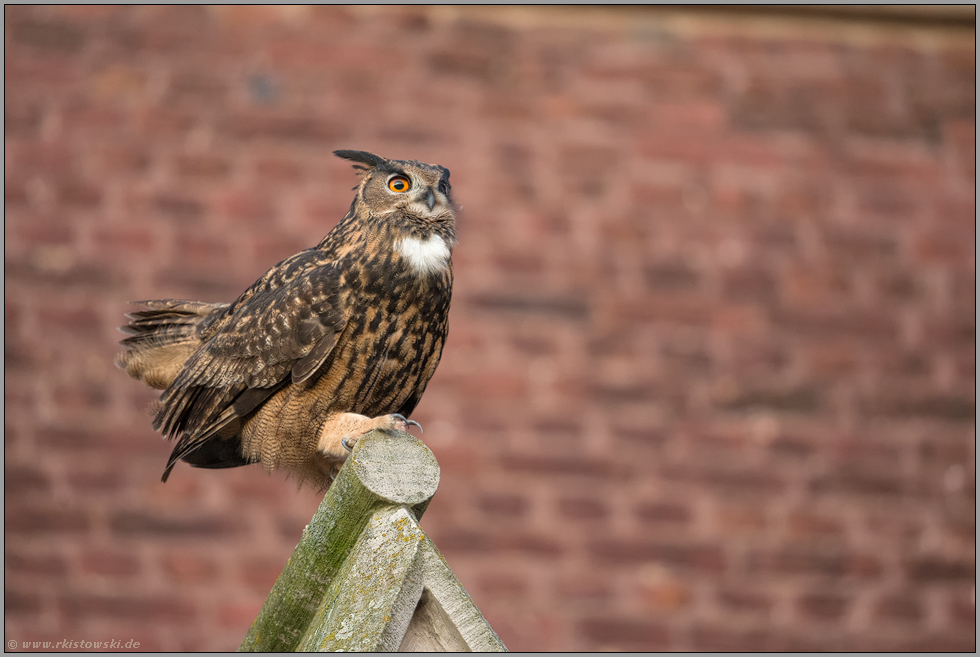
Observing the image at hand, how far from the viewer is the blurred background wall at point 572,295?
436cm

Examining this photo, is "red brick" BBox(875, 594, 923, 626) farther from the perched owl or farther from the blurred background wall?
the perched owl

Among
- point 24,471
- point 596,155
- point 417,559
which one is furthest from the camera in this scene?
point 596,155

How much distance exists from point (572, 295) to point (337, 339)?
2320 millimetres

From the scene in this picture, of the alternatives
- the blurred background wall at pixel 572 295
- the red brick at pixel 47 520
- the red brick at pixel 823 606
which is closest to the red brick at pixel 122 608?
the blurred background wall at pixel 572 295

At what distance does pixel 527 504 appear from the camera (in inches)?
175

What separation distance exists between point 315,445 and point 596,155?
8.66ft

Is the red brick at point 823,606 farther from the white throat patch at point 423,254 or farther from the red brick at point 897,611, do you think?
the white throat patch at point 423,254

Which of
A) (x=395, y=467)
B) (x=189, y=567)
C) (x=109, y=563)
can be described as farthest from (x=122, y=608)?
(x=395, y=467)

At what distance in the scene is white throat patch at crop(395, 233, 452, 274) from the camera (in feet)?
7.73

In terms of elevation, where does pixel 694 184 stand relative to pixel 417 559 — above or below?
above

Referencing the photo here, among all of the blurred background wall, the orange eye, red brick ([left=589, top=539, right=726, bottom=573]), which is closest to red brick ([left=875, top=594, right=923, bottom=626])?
the blurred background wall

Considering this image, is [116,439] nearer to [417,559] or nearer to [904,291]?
[417,559]

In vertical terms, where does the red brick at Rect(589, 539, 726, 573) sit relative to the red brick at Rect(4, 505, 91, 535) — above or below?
above

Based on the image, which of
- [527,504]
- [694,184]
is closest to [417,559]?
[527,504]
